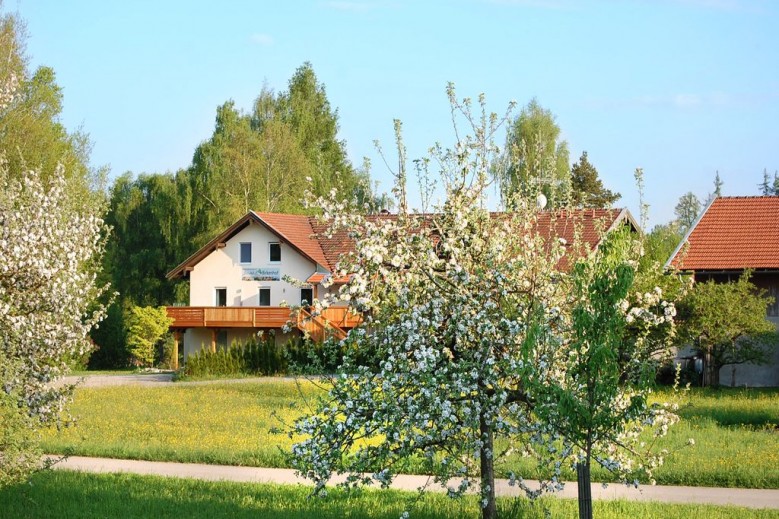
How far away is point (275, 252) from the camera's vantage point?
53719 millimetres

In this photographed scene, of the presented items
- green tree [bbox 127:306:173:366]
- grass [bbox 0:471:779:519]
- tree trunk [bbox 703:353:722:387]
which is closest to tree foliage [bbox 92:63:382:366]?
green tree [bbox 127:306:173:366]

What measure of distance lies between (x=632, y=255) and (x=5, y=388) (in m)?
7.99

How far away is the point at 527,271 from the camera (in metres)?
11.5

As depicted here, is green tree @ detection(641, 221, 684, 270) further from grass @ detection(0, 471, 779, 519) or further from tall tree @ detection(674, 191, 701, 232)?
tall tree @ detection(674, 191, 701, 232)

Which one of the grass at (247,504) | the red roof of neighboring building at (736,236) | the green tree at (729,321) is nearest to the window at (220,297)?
the red roof of neighboring building at (736,236)

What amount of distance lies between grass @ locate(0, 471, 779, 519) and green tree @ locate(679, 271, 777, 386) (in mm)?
17908

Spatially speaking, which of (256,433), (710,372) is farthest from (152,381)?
(710,372)

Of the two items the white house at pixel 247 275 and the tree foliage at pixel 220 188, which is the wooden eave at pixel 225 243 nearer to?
the white house at pixel 247 275

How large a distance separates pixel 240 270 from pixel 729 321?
97.1 feet

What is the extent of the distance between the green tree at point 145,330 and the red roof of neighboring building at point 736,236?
96.4 feet

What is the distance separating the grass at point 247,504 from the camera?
13094mm

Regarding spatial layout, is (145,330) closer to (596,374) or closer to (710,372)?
(710,372)

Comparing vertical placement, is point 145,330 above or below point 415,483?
above

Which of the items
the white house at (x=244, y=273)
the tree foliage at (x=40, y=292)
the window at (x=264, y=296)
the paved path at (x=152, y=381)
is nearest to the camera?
the tree foliage at (x=40, y=292)
